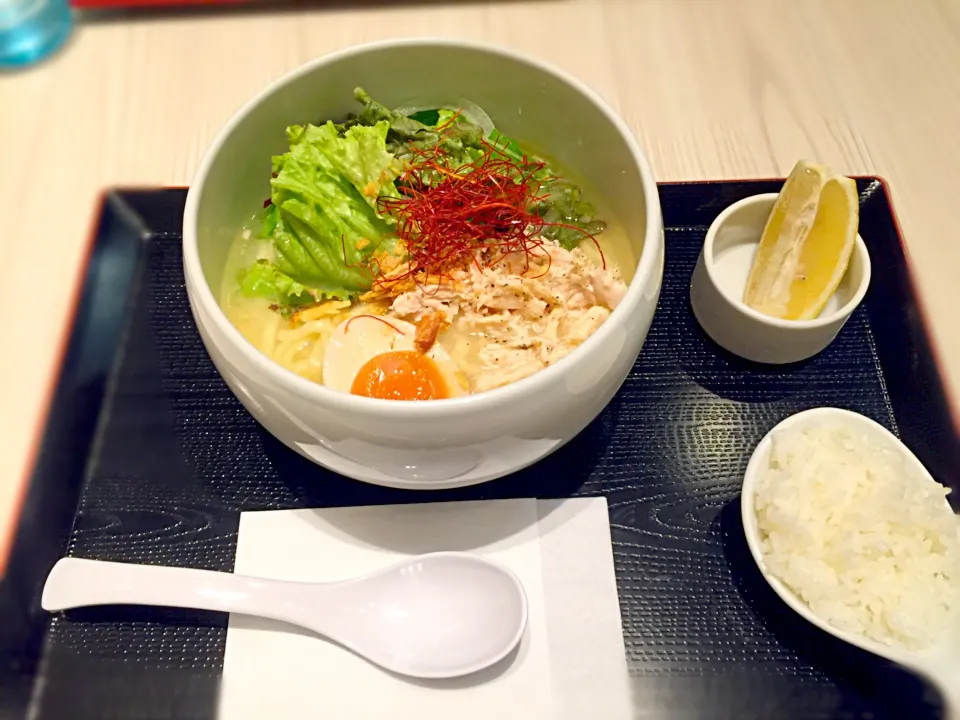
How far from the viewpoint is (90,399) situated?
1245mm

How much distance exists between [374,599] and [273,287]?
1.77 feet

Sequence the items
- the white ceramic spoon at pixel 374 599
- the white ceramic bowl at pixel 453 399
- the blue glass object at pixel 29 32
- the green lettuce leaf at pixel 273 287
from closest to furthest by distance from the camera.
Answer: the white ceramic bowl at pixel 453 399 < the white ceramic spoon at pixel 374 599 < the green lettuce leaf at pixel 273 287 < the blue glass object at pixel 29 32

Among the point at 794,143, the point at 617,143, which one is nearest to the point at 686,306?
the point at 617,143

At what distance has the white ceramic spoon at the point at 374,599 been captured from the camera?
0.97m

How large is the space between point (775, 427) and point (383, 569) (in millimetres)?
649

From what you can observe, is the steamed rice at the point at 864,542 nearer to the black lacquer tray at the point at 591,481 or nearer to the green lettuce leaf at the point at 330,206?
the black lacquer tray at the point at 591,481

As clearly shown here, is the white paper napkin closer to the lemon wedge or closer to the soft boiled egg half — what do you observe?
the soft boiled egg half

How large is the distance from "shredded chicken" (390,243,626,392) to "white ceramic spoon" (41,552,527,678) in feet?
0.97

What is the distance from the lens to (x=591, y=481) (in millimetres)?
1150

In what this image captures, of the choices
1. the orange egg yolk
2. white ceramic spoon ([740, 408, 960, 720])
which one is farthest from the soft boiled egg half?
white ceramic spoon ([740, 408, 960, 720])

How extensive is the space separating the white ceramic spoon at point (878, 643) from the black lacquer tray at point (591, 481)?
31 millimetres

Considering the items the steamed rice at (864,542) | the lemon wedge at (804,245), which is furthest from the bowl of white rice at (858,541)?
the lemon wedge at (804,245)

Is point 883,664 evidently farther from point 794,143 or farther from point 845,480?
point 794,143

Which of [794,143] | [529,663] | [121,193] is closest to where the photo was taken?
[529,663]
